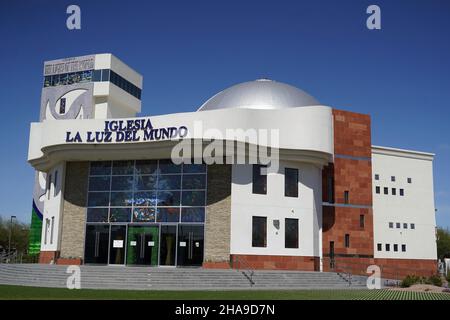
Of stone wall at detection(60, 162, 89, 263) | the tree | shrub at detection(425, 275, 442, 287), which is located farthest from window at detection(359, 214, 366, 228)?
the tree

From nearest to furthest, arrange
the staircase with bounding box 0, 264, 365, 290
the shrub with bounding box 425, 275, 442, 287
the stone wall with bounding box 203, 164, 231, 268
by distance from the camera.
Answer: the staircase with bounding box 0, 264, 365, 290, the shrub with bounding box 425, 275, 442, 287, the stone wall with bounding box 203, 164, 231, 268

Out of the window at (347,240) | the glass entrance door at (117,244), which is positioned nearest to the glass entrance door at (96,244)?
the glass entrance door at (117,244)

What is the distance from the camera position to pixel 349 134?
116 ft

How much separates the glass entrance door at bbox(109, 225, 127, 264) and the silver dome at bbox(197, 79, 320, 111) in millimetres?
9669

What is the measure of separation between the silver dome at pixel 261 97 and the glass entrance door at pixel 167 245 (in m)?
8.35

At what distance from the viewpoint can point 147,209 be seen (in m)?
32.2

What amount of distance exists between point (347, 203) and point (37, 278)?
63.6 feet

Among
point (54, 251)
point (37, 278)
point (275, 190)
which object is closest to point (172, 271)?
point (37, 278)

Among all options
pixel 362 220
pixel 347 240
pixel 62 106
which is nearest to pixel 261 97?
pixel 362 220

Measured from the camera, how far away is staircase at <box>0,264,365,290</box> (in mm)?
24016

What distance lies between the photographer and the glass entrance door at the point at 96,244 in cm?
3256

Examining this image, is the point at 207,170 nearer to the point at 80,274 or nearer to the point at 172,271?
the point at 172,271

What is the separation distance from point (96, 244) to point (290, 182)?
40.5 feet

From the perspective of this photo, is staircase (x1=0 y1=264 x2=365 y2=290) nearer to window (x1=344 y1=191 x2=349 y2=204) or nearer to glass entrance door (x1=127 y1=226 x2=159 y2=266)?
glass entrance door (x1=127 y1=226 x2=159 y2=266)
